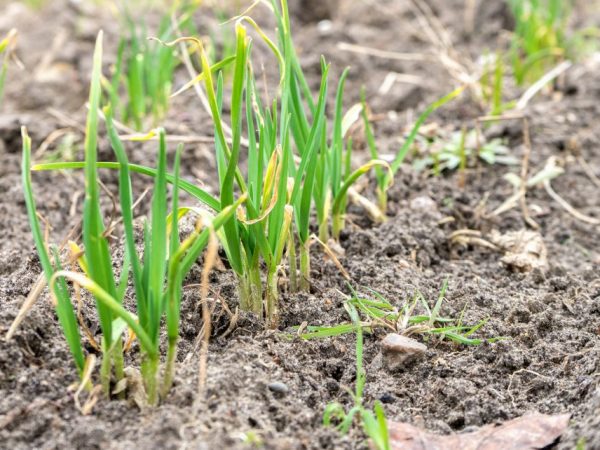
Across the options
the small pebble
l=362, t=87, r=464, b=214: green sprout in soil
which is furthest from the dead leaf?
the small pebble

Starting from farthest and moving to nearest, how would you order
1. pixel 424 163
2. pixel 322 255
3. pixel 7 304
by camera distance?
pixel 424 163 → pixel 322 255 → pixel 7 304

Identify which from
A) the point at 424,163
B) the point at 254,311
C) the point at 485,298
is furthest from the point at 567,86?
the point at 254,311

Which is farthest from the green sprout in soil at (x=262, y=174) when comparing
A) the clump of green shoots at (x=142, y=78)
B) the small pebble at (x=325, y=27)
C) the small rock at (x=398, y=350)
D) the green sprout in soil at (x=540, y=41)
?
the small pebble at (x=325, y=27)

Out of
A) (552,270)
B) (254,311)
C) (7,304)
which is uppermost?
(7,304)

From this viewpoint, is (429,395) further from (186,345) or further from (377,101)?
(377,101)

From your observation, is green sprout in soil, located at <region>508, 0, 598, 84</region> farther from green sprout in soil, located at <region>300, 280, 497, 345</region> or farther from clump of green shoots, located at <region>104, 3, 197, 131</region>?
green sprout in soil, located at <region>300, 280, 497, 345</region>

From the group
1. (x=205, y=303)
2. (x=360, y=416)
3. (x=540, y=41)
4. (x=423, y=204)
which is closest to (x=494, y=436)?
(x=360, y=416)

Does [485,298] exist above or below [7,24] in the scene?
below
